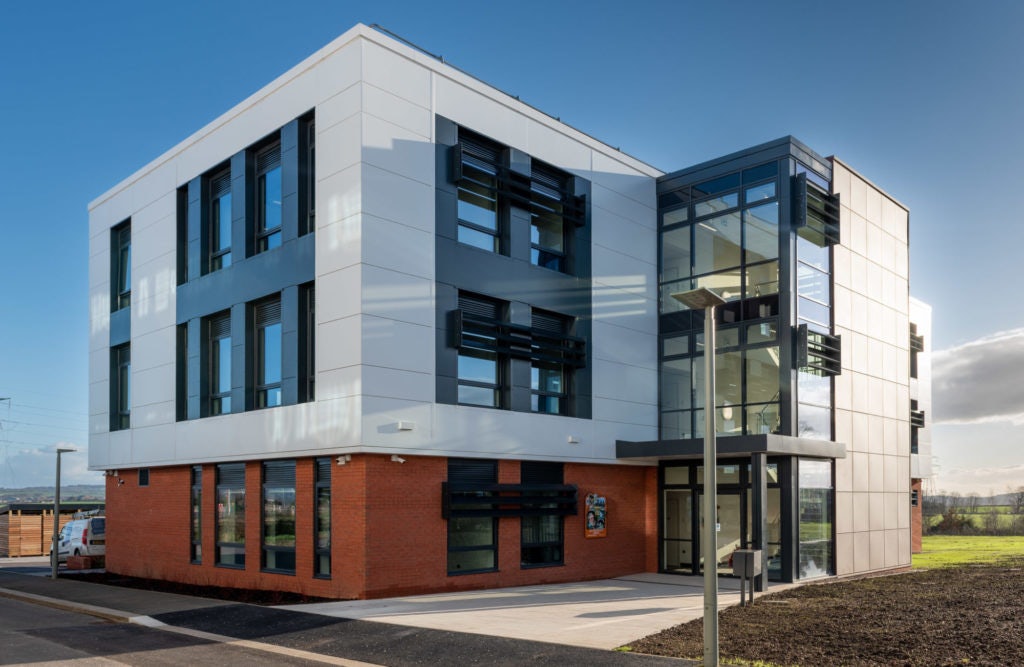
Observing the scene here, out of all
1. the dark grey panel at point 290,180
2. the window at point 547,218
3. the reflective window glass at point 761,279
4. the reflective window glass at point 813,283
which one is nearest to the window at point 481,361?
the window at point 547,218

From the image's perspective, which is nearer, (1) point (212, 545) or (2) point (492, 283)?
(2) point (492, 283)

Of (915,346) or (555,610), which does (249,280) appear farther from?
(915,346)

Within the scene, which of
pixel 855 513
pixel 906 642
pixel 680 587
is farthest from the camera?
pixel 855 513

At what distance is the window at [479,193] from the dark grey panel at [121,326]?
11540 millimetres

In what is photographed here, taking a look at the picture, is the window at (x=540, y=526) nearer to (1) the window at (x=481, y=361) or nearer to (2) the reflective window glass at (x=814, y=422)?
(1) the window at (x=481, y=361)

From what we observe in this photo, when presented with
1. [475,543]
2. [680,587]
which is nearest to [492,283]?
[475,543]

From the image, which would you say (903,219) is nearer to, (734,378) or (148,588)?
(734,378)

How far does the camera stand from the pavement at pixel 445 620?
1174 cm

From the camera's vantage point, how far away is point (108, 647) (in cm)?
1302

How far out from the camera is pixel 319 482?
1809 centimetres

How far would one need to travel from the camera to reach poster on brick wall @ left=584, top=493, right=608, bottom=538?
846 inches

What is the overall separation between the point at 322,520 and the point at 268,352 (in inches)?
167

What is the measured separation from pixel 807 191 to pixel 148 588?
1824cm

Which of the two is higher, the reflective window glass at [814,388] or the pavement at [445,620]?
the reflective window glass at [814,388]
